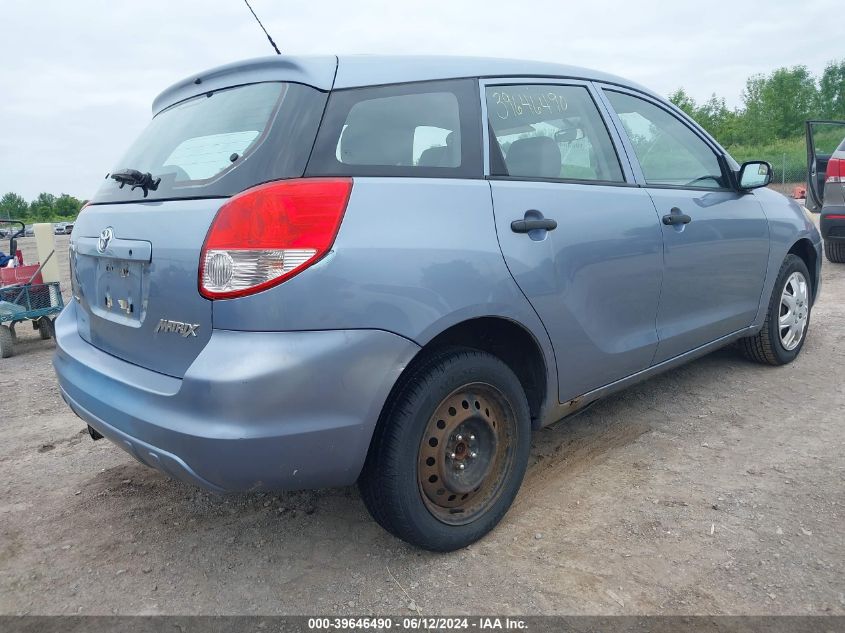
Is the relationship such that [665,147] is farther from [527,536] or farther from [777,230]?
[527,536]

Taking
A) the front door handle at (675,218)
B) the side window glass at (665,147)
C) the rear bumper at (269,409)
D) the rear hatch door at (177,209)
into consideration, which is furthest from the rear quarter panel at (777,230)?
the rear hatch door at (177,209)

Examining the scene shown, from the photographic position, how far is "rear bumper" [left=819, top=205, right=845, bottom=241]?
7.26 metres

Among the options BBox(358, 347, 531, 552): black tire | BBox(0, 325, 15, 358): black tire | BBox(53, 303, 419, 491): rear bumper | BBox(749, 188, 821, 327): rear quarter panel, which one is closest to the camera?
BBox(53, 303, 419, 491): rear bumper

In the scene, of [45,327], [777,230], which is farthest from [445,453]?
[45,327]

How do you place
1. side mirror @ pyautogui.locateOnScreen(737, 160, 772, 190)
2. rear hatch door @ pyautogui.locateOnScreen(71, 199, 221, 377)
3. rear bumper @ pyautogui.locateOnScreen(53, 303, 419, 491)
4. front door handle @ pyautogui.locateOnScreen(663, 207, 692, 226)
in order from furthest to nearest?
side mirror @ pyautogui.locateOnScreen(737, 160, 772, 190) < front door handle @ pyautogui.locateOnScreen(663, 207, 692, 226) < rear hatch door @ pyautogui.locateOnScreen(71, 199, 221, 377) < rear bumper @ pyautogui.locateOnScreen(53, 303, 419, 491)

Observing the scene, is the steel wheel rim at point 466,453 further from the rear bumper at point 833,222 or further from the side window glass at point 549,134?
the rear bumper at point 833,222

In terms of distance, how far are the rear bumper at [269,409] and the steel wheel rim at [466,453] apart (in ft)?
0.99

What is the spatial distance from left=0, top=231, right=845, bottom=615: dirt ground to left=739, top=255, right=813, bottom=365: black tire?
0.63 meters

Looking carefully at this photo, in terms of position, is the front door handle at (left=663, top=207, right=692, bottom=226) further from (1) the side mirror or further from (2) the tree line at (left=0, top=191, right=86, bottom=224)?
(2) the tree line at (left=0, top=191, right=86, bottom=224)

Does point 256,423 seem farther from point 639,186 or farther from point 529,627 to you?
point 639,186

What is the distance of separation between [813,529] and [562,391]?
40.7 inches

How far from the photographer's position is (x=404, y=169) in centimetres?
221

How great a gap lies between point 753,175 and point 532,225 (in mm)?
1957

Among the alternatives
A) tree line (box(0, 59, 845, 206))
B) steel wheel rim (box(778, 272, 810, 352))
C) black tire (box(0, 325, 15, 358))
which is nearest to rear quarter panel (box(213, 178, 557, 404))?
steel wheel rim (box(778, 272, 810, 352))
